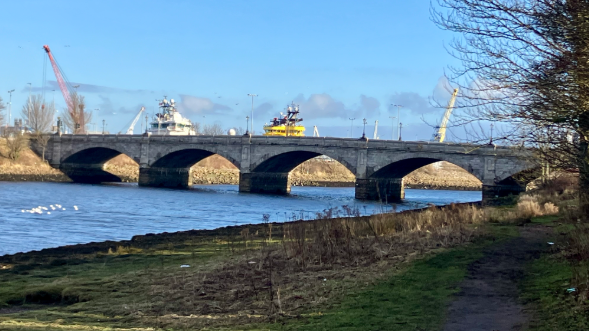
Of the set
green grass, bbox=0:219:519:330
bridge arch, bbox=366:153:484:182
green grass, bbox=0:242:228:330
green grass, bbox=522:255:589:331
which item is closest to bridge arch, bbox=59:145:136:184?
bridge arch, bbox=366:153:484:182

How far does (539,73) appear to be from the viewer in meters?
12.4

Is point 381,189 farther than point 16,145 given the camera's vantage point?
No

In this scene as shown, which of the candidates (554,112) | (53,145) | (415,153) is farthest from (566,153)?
(53,145)

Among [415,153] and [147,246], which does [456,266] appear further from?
[415,153]

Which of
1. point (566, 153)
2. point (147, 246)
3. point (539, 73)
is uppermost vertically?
point (539, 73)

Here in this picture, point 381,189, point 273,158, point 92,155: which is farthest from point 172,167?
point 381,189

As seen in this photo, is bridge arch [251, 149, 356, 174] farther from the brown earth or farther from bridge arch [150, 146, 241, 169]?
the brown earth

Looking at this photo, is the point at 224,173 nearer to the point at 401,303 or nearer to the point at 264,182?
the point at 264,182

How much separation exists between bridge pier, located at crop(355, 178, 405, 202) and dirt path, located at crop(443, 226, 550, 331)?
49.3 m

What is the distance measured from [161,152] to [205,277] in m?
69.6

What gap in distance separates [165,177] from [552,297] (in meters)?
77.8

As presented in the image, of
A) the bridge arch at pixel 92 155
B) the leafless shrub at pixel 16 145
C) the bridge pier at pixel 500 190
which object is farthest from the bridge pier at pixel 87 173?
the bridge pier at pixel 500 190

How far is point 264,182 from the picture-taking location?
78500mm

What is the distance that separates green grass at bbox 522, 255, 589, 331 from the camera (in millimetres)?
8734
